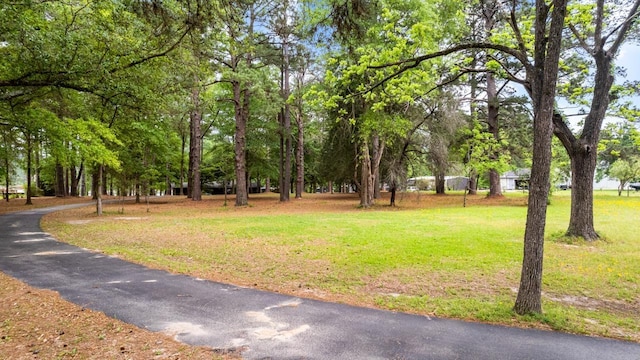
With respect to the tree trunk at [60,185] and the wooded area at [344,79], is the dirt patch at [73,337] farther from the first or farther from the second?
the tree trunk at [60,185]

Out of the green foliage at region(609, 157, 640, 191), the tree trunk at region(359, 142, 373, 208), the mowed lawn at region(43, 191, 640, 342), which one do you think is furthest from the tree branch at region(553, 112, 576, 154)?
the green foliage at region(609, 157, 640, 191)

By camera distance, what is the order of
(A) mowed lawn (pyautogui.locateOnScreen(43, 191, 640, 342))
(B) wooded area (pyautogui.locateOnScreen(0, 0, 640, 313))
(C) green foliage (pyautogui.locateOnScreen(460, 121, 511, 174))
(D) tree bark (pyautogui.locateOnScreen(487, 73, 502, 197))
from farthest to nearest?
(D) tree bark (pyautogui.locateOnScreen(487, 73, 502, 197)) → (C) green foliage (pyautogui.locateOnScreen(460, 121, 511, 174)) → (B) wooded area (pyautogui.locateOnScreen(0, 0, 640, 313)) → (A) mowed lawn (pyautogui.locateOnScreen(43, 191, 640, 342))

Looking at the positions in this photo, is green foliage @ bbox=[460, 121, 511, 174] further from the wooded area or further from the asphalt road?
the asphalt road

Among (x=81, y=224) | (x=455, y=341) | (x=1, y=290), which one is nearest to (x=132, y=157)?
(x=81, y=224)

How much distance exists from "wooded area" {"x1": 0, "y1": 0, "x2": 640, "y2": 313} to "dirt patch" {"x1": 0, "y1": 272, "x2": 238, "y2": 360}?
461cm

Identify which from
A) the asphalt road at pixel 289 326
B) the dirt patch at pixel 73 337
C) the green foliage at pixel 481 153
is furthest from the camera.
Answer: the green foliage at pixel 481 153

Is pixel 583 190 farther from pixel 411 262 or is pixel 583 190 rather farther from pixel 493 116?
pixel 493 116

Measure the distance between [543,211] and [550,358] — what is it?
1864 millimetres

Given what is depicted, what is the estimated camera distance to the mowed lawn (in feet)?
16.6

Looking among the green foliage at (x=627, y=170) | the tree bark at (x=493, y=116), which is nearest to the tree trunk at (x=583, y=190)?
the tree bark at (x=493, y=116)

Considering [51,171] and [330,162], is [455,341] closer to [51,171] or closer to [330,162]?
[330,162]

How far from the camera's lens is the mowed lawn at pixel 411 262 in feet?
16.6

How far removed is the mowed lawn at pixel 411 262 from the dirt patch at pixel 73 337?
219 cm

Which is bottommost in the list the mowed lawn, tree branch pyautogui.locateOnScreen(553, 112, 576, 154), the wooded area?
the mowed lawn
